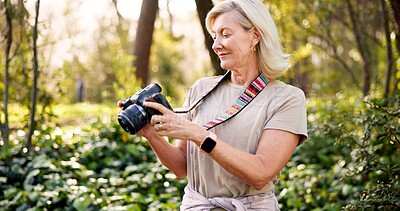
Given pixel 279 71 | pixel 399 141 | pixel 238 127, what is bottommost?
pixel 399 141

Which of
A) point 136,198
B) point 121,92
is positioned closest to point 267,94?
→ point 136,198

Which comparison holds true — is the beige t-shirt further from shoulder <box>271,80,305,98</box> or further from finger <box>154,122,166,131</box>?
finger <box>154,122,166,131</box>

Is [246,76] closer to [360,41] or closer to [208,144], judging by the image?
[208,144]

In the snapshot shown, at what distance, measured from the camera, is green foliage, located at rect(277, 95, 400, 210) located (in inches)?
143

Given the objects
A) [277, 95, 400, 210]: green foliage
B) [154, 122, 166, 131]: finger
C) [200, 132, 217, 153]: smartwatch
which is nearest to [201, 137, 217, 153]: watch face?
[200, 132, 217, 153]: smartwatch

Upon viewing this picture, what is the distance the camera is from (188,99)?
2756 mm

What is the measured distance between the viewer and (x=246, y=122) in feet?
8.14

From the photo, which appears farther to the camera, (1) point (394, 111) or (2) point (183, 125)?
(1) point (394, 111)

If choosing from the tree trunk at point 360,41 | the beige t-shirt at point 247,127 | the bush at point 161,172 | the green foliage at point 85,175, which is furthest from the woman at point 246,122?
the tree trunk at point 360,41

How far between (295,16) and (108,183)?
5744 mm

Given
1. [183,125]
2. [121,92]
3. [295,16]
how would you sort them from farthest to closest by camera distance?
1. [295,16]
2. [121,92]
3. [183,125]

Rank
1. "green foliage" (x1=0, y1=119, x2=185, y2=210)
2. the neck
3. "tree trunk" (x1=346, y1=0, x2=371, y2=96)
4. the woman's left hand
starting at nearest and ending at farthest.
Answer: the woman's left hand
the neck
"green foliage" (x1=0, y1=119, x2=185, y2=210)
"tree trunk" (x1=346, y1=0, x2=371, y2=96)

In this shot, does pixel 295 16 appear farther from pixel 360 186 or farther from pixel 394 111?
pixel 394 111

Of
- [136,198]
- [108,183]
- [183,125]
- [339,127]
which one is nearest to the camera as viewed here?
[183,125]
